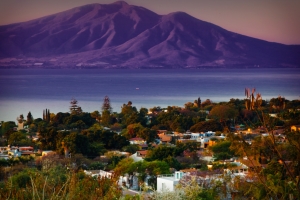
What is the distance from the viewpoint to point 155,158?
14.9 m

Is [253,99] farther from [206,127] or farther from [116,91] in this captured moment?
[116,91]

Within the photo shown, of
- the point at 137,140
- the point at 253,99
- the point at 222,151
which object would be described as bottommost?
the point at 222,151

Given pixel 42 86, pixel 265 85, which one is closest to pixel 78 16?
pixel 42 86

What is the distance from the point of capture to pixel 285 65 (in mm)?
92562

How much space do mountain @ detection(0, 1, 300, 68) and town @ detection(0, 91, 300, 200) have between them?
195 feet

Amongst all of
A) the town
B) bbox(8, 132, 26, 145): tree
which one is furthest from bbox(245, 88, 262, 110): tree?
bbox(8, 132, 26, 145): tree

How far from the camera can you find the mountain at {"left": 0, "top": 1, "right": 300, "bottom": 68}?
285ft

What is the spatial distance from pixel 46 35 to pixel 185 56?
17.0 meters

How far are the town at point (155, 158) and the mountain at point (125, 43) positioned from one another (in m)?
59.3

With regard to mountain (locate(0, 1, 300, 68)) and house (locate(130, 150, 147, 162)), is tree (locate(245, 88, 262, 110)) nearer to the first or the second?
house (locate(130, 150, 147, 162))

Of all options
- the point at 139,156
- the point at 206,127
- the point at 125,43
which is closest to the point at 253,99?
the point at 139,156

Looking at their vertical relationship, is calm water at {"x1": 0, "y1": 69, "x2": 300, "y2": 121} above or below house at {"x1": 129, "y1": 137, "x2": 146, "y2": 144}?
above

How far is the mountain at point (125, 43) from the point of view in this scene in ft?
285

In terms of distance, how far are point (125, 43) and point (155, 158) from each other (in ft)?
245
